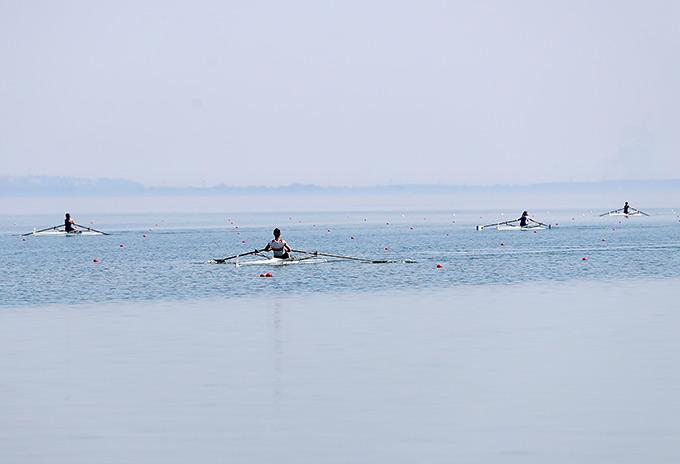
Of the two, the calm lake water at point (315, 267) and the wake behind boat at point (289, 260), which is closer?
the calm lake water at point (315, 267)

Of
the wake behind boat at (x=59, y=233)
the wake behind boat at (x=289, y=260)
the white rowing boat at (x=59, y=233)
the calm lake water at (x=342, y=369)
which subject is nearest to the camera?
the calm lake water at (x=342, y=369)

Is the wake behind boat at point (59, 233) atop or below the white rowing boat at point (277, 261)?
atop

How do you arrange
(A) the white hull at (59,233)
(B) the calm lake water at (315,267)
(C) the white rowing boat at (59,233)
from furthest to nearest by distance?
(A) the white hull at (59,233) → (C) the white rowing boat at (59,233) → (B) the calm lake water at (315,267)

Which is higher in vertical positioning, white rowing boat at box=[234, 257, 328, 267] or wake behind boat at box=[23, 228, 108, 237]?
wake behind boat at box=[23, 228, 108, 237]

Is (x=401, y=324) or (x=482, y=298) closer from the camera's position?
(x=401, y=324)

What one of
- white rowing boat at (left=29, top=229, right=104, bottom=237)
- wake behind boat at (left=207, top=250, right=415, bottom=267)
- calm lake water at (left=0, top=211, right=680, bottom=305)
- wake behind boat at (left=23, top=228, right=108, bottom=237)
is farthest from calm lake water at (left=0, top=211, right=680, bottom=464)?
white rowing boat at (left=29, top=229, right=104, bottom=237)

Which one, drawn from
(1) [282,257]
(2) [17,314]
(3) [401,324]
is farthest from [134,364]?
(1) [282,257]

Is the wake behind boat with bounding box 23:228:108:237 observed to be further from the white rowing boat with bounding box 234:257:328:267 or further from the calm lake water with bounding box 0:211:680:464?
the calm lake water with bounding box 0:211:680:464

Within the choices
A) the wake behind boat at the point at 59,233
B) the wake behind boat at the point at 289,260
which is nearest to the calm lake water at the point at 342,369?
the wake behind boat at the point at 289,260

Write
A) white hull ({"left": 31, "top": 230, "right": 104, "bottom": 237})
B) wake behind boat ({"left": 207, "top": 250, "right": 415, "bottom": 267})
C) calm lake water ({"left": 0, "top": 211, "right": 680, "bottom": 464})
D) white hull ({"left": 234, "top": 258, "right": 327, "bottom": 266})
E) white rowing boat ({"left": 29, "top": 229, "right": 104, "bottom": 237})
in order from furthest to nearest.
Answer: white hull ({"left": 31, "top": 230, "right": 104, "bottom": 237}) < white rowing boat ({"left": 29, "top": 229, "right": 104, "bottom": 237}) < wake behind boat ({"left": 207, "top": 250, "right": 415, "bottom": 267}) < white hull ({"left": 234, "top": 258, "right": 327, "bottom": 266}) < calm lake water ({"left": 0, "top": 211, "right": 680, "bottom": 464})

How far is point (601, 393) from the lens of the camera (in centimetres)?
2108

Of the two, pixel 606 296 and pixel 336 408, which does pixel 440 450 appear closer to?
pixel 336 408

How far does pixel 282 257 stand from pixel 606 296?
21.7 meters

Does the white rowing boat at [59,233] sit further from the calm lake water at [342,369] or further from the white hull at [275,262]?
the calm lake water at [342,369]
